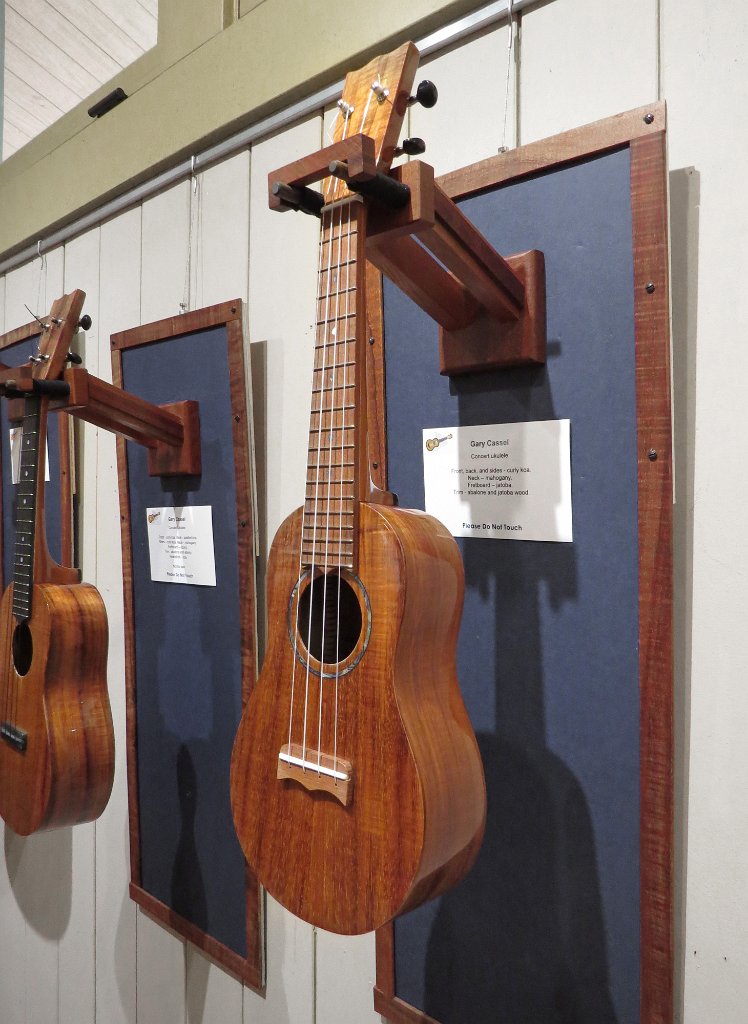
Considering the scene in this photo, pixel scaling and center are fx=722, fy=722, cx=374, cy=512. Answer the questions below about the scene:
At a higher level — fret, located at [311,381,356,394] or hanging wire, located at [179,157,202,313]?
hanging wire, located at [179,157,202,313]

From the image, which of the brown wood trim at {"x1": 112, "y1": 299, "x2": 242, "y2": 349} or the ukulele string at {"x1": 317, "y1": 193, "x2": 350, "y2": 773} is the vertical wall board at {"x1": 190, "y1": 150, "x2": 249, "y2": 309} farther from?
the ukulele string at {"x1": 317, "y1": 193, "x2": 350, "y2": 773}

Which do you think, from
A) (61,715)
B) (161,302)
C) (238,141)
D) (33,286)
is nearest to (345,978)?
(61,715)

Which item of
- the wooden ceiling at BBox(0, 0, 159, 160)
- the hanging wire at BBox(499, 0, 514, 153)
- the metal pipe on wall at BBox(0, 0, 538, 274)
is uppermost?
the wooden ceiling at BBox(0, 0, 159, 160)

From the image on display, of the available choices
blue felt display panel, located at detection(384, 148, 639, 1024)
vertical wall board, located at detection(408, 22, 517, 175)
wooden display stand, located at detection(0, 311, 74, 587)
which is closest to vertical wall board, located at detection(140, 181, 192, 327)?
wooden display stand, located at detection(0, 311, 74, 587)

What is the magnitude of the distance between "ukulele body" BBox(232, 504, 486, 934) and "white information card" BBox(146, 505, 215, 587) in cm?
45

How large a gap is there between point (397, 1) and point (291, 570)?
70 centimetres

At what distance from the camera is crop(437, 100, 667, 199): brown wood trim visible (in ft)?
2.10

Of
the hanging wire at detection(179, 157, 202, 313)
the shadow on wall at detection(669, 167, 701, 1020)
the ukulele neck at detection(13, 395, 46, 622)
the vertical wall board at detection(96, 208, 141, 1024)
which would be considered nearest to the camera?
the shadow on wall at detection(669, 167, 701, 1020)

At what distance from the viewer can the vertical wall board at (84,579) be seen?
55.2 inches

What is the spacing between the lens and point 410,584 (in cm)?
58

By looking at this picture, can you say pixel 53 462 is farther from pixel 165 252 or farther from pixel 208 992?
pixel 208 992

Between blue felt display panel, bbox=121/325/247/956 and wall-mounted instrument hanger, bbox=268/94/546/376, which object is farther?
blue felt display panel, bbox=121/325/247/956

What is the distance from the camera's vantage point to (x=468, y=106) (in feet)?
2.73

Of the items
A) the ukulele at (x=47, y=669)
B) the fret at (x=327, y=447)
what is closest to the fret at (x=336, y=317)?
the fret at (x=327, y=447)
